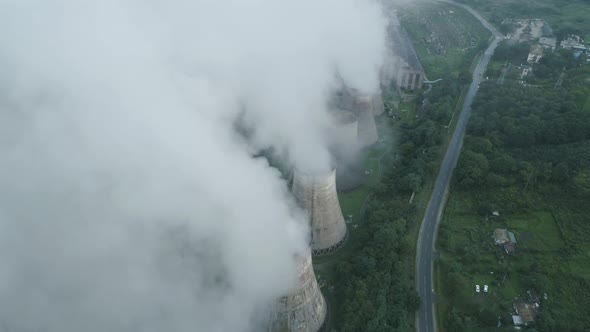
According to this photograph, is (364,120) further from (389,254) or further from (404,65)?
(404,65)

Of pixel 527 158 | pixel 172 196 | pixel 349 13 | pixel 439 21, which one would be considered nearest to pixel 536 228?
pixel 527 158

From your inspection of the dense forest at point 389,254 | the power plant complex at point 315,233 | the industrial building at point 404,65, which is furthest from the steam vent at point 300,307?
the industrial building at point 404,65

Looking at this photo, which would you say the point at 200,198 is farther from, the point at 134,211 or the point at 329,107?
the point at 329,107

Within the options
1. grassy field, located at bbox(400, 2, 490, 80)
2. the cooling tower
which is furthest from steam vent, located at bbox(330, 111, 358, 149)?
grassy field, located at bbox(400, 2, 490, 80)

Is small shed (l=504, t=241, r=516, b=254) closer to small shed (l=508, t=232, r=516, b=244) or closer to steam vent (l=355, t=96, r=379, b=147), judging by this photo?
small shed (l=508, t=232, r=516, b=244)

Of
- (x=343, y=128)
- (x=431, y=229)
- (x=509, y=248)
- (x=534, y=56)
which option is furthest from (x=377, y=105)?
(x=534, y=56)

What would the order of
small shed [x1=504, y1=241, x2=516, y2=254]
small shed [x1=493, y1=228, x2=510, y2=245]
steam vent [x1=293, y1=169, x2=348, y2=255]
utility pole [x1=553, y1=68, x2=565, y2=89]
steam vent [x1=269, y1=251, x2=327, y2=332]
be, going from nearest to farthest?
1. steam vent [x1=269, y1=251, x2=327, y2=332]
2. steam vent [x1=293, y1=169, x2=348, y2=255]
3. small shed [x1=504, y1=241, x2=516, y2=254]
4. small shed [x1=493, y1=228, x2=510, y2=245]
5. utility pole [x1=553, y1=68, x2=565, y2=89]

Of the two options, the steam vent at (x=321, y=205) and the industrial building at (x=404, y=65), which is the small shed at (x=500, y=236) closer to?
the steam vent at (x=321, y=205)
